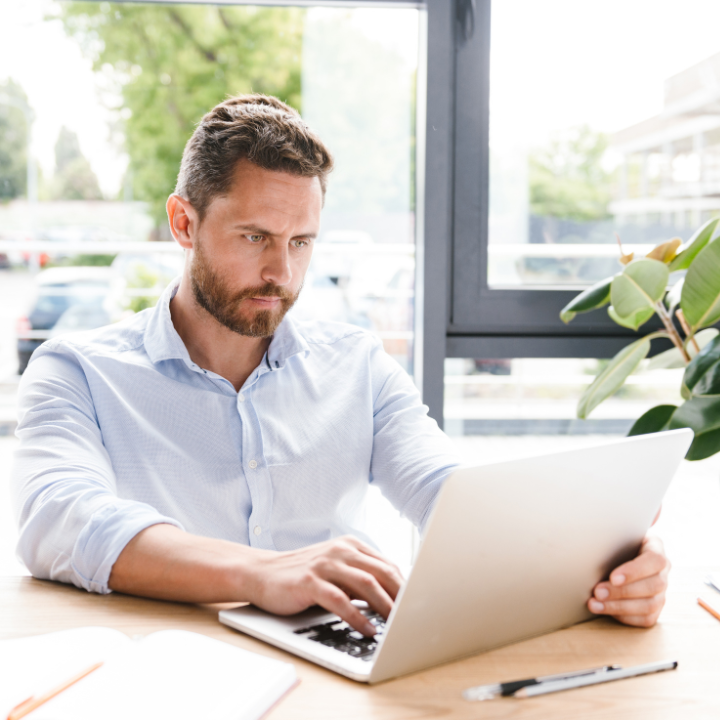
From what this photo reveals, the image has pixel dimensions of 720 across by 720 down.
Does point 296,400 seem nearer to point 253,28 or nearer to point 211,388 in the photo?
point 211,388

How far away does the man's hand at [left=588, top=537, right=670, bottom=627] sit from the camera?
82 centimetres

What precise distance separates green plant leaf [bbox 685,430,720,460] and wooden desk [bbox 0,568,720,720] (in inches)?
22.1

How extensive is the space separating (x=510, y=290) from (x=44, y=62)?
2031 millimetres

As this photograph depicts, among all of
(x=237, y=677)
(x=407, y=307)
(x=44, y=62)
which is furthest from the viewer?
(x=44, y=62)

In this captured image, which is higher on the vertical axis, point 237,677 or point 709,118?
point 709,118

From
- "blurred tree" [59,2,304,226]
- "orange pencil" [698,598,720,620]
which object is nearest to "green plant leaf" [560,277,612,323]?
"orange pencil" [698,598,720,620]

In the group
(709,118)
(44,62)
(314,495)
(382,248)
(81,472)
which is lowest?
(314,495)

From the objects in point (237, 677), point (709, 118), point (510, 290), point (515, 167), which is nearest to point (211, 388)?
point (237, 677)

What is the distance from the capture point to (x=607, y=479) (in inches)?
28.4

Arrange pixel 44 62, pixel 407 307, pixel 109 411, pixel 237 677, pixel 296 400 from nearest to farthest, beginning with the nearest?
pixel 237 677, pixel 109 411, pixel 296 400, pixel 407 307, pixel 44 62

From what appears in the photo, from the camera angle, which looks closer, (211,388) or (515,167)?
(211,388)

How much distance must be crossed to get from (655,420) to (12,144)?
252 cm

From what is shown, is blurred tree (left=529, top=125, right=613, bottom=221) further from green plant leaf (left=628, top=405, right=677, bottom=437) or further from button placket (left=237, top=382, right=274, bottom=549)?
button placket (left=237, top=382, right=274, bottom=549)

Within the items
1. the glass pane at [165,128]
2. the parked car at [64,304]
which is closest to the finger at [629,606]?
the glass pane at [165,128]
